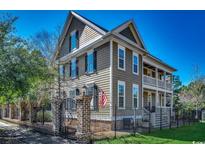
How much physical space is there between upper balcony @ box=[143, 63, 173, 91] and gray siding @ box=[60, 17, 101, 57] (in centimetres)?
447

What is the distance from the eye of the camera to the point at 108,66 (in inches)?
562

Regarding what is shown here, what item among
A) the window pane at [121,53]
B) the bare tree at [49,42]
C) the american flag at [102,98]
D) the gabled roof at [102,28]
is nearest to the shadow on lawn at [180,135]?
the american flag at [102,98]

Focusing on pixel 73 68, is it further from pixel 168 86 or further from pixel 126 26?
pixel 168 86

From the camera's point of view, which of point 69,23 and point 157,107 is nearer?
point 157,107

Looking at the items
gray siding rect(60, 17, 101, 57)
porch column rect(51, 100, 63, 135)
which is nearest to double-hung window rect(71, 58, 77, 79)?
gray siding rect(60, 17, 101, 57)

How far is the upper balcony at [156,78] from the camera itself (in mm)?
18594

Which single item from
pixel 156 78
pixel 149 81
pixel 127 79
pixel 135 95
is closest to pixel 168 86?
pixel 156 78

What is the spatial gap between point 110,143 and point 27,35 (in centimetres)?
589

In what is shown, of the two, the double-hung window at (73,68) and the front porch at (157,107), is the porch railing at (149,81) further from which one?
the double-hung window at (73,68)

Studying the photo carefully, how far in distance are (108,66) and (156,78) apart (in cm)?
655

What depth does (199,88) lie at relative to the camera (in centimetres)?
2202

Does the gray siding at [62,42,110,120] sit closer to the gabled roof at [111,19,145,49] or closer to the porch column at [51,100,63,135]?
the gabled roof at [111,19,145,49]
